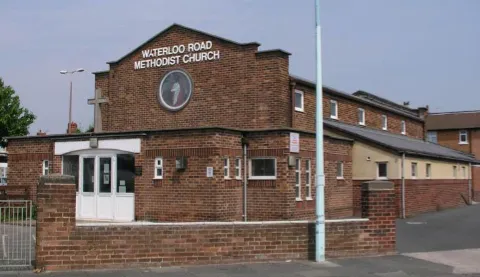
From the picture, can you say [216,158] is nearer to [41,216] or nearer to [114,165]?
[114,165]

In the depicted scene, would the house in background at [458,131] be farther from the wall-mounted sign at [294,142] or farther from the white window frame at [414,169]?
the wall-mounted sign at [294,142]

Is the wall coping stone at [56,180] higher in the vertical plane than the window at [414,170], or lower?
lower

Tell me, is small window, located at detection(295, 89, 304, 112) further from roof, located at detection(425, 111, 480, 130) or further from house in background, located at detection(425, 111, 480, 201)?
roof, located at detection(425, 111, 480, 130)

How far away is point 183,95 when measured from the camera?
23.7m

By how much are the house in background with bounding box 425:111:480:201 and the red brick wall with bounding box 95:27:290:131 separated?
41699 millimetres

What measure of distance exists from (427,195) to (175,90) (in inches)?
515

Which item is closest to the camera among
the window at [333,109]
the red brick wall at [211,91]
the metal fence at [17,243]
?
the metal fence at [17,243]

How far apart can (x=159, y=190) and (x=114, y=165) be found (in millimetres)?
2269

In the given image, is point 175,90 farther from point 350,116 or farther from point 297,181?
point 350,116

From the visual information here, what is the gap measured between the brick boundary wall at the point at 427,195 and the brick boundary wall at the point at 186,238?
10.9m

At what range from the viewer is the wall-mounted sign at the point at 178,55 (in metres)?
23.1

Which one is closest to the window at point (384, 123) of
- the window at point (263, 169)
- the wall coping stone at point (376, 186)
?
the window at point (263, 169)

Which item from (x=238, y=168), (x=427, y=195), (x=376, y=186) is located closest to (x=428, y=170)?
(x=427, y=195)

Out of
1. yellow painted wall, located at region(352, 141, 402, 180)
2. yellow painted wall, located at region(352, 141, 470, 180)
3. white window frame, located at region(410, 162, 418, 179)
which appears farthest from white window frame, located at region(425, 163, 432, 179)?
yellow painted wall, located at region(352, 141, 402, 180)
